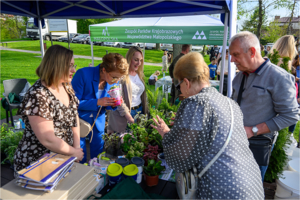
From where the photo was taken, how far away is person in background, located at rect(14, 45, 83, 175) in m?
1.39

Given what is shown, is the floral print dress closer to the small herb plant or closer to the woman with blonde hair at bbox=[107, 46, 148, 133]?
the small herb plant

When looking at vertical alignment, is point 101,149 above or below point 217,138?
below

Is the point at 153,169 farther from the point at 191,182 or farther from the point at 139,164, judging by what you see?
the point at 191,182

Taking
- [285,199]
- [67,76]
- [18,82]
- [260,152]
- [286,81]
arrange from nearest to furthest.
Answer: [67,76]
[286,81]
[260,152]
[285,199]
[18,82]

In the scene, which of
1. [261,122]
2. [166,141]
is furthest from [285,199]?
[166,141]

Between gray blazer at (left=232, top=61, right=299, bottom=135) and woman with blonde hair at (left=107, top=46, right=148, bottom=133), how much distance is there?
1525 mm

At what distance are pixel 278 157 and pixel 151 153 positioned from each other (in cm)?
193

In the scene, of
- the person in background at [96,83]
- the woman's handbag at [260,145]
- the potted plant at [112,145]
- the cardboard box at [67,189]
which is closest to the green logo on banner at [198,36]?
the person in background at [96,83]

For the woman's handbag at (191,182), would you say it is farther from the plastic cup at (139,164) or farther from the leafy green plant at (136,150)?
the leafy green plant at (136,150)

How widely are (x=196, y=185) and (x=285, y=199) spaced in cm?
214

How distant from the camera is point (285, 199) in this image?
8.34ft

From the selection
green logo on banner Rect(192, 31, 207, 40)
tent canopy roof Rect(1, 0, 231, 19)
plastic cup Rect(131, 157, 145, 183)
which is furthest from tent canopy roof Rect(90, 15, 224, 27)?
plastic cup Rect(131, 157, 145, 183)

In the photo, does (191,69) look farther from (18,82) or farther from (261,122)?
(18,82)

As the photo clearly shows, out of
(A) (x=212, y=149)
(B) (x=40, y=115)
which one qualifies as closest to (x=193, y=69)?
(A) (x=212, y=149)
